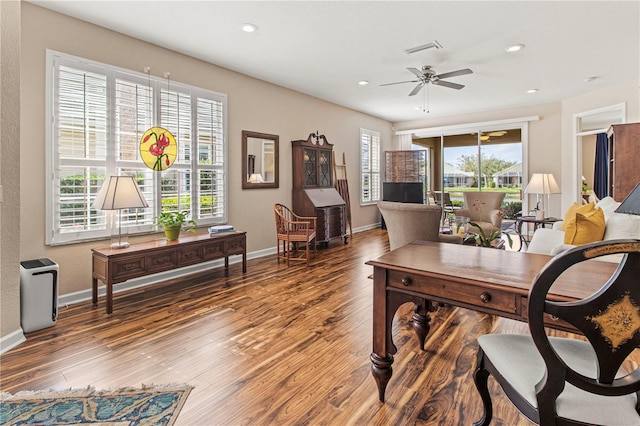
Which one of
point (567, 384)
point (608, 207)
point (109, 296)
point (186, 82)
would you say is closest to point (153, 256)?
point (109, 296)

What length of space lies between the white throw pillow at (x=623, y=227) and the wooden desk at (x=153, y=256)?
3.92m

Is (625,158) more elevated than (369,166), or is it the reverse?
(369,166)

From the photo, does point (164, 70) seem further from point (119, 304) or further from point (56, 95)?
point (119, 304)

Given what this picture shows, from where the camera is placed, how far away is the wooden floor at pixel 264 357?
1769 mm

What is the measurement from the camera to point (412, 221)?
329cm

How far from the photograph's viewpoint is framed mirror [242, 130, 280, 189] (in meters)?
5.12

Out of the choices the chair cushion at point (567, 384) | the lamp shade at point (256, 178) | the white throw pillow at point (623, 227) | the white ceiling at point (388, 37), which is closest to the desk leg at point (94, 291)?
the lamp shade at point (256, 178)

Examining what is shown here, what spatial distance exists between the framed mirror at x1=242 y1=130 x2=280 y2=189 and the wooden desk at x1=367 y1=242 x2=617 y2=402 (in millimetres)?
3663

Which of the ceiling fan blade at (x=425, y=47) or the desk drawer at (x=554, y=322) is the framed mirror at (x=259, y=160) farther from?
the desk drawer at (x=554, y=322)

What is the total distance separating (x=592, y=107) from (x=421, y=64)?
4.05m

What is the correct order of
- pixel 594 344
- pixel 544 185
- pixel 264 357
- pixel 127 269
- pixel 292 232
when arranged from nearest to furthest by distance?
pixel 594 344 < pixel 264 357 < pixel 127 269 < pixel 292 232 < pixel 544 185

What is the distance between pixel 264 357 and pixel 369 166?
6.64m

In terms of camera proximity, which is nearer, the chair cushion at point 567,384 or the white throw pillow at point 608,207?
the chair cushion at point 567,384

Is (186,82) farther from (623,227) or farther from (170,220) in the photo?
(623,227)
